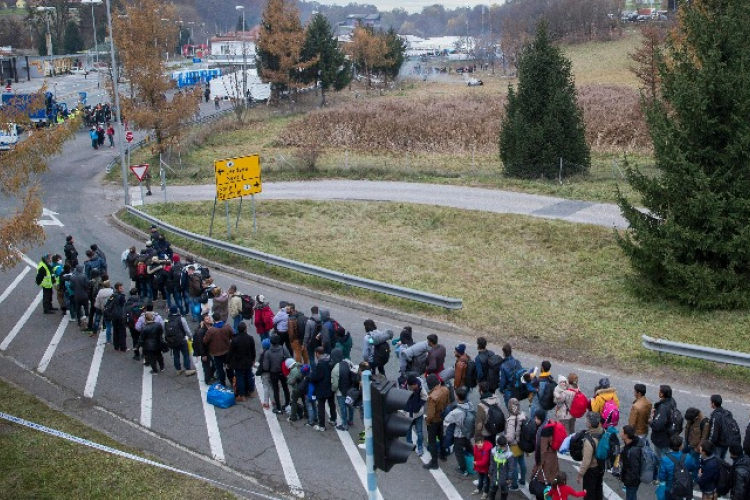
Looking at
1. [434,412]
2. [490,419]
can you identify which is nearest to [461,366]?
[434,412]

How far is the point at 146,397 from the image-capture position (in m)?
14.3

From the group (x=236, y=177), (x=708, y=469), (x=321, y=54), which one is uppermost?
(x=321, y=54)

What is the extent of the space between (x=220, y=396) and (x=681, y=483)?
7.56m

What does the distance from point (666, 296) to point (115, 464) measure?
1239 centimetres

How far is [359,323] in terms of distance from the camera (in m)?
18.0

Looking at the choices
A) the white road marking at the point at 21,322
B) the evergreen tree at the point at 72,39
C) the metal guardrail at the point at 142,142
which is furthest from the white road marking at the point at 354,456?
the evergreen tree at the point at 72,39

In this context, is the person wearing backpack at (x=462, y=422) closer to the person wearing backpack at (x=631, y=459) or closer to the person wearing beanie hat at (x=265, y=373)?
the person wearing backpack at (x=631, y=459)

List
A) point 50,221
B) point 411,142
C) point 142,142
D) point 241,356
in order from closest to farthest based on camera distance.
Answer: point 241,356 → point 50,221 → point 411,142 → point 142,142

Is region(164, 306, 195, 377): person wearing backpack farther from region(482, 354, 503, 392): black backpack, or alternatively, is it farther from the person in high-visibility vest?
region(482, 354, 503, 392): black backpack

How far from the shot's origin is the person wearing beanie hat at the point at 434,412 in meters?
11.3

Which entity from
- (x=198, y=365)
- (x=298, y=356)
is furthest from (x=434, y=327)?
(x=198, y=365)

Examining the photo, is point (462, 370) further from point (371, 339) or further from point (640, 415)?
point (640, 415)

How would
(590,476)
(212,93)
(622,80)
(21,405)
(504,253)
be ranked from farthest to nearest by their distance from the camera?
(212,93) → (622,80) → (504,253) → (21,405) → (590,476)

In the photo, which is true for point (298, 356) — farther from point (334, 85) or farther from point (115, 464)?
point (334, 85)
